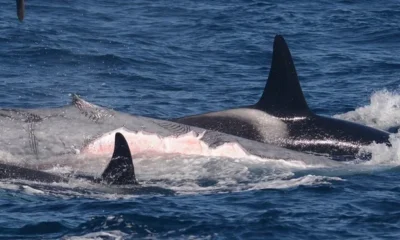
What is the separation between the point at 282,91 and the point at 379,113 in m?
5.08

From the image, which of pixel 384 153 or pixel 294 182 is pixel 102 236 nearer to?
pixel 294 182

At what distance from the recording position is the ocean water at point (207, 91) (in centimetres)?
1581

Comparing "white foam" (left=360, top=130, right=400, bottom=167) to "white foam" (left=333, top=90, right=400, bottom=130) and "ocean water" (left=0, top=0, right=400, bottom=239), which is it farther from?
"white foam" (left=333, top=90, right=400, bottom=130)

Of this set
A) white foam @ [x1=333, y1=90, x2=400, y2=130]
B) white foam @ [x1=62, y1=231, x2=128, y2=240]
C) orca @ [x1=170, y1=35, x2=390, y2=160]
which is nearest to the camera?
white foam @ [x1=62, y1=231, x2=128, y2=240]

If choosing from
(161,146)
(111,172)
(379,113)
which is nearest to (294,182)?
(161,146)

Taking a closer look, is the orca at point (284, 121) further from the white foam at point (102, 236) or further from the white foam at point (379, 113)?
the white foam at point (102, 236)

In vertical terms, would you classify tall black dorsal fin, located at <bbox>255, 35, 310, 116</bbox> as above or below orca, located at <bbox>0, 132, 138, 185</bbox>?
above

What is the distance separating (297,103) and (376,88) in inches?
281

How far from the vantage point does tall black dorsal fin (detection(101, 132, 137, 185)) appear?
16844 millimetres

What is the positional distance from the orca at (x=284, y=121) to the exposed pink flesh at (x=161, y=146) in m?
1.19

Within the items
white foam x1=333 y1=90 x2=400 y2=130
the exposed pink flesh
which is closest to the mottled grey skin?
the exposed pink flesh

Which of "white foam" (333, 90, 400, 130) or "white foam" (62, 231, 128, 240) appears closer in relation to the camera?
"white foam" (62, 231, 128, 240)

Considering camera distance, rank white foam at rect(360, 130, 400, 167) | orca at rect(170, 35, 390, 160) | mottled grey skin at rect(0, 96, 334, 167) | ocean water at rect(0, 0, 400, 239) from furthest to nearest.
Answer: orca at rect(170, 35, 390, 160) < white foam at rect(360, 130, 400, 167) < mottled grey skin at rect(0, 96, 334, 167) < ocean water at rect(0, 0, 400, 239)

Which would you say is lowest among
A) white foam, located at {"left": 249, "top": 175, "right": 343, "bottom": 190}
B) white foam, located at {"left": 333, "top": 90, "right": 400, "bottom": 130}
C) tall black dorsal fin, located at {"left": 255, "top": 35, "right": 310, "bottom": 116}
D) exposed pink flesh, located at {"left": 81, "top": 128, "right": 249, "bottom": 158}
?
white foam, located at {"left": 333, "top": 90, "right": 400, "bottom": 130}
